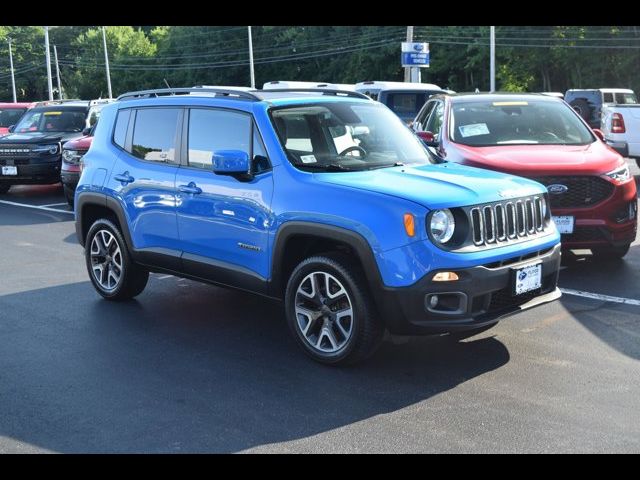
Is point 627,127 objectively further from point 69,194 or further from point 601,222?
A: point 69,194

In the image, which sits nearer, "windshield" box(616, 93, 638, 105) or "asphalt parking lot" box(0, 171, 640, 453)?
"asphalt parking lot" box(0, 171, 640, 453)

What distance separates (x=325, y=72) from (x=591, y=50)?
2907 cm

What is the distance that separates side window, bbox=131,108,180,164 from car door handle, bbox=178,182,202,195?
11.8 inches

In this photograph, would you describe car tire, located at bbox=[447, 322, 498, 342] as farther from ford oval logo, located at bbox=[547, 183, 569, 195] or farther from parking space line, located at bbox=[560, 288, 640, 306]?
ford oval logo, located at bbox=[547, 183, 569, 195]

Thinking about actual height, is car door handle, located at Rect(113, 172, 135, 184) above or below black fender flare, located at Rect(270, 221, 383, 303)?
above

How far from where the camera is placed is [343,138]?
592 cm

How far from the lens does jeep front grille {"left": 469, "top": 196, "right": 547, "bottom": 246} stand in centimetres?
500

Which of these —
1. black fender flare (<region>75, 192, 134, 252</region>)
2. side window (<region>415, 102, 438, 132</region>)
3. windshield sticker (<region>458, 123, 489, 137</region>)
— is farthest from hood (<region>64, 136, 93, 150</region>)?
windshield sticker (<region>458, 123, 489, 137</region>)

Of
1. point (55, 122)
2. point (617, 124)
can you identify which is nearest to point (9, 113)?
point (55, 122)

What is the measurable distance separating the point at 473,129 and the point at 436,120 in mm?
967

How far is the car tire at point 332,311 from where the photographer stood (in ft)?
16.5
